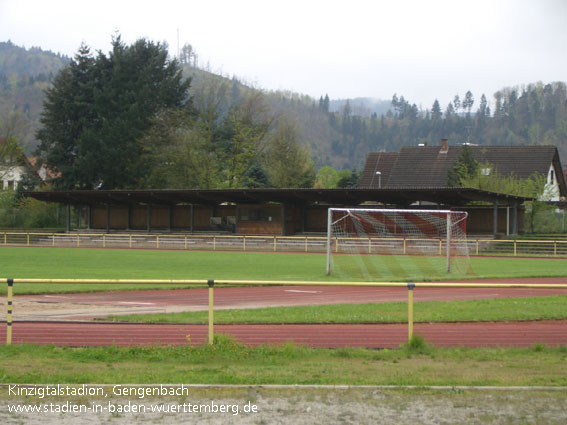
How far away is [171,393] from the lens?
7.61m

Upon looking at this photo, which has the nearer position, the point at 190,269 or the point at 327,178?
the point at 190,269

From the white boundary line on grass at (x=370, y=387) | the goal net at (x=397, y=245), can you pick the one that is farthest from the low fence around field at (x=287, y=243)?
the white boundary line on grass at (x=370, y=387)

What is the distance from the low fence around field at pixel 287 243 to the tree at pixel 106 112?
17779 millimetres

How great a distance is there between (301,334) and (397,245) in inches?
1106

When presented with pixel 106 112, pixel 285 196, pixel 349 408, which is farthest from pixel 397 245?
pixel 106 112

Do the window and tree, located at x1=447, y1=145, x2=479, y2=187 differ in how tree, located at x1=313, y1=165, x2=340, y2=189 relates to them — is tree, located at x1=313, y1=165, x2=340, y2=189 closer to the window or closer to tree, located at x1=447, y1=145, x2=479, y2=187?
tree, located at x1=447, y1=145, x2=479, y2=187

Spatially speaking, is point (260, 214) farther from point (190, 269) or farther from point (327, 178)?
point (327, 178)

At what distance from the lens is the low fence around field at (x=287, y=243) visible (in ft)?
125

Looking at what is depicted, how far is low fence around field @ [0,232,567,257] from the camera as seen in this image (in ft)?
125

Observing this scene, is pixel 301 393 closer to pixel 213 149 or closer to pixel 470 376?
pixel 470 376

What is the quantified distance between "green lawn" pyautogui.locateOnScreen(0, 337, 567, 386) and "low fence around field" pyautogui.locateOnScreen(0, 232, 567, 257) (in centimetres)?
2486

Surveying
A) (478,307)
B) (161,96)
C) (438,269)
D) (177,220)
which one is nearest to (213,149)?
(161,96)

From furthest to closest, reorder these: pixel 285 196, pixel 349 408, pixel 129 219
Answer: pixel 129 219, pixel 285 196, pixel 349 408

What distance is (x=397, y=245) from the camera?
1548 inches
